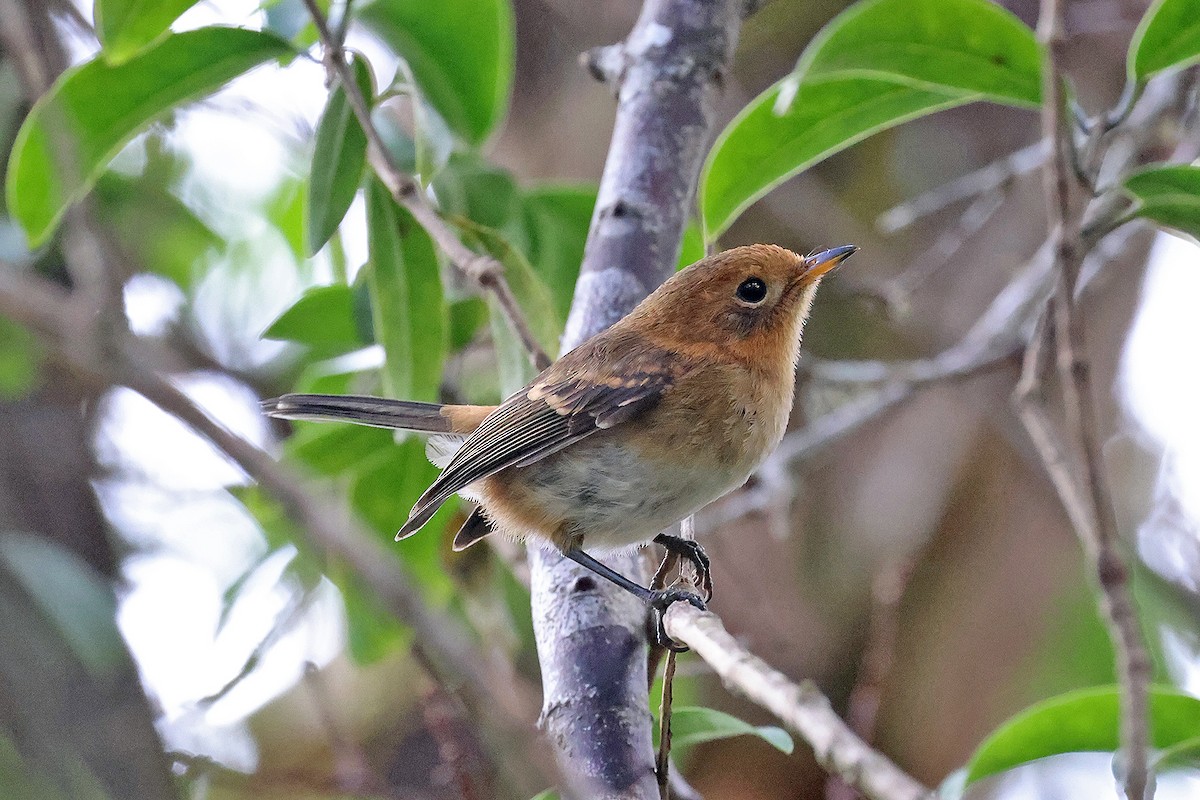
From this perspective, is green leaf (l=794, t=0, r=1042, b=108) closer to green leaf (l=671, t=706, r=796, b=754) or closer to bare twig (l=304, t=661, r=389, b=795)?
green leaf (l=671, t=706, r=796, b=754)

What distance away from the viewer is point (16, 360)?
12.4 ft

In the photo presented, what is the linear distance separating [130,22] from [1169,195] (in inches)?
90.0

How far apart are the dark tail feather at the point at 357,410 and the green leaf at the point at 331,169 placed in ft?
1.39

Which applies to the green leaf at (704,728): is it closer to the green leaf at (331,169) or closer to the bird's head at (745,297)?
the bird's head at (745,297)

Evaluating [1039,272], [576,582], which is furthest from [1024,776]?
[576,582]

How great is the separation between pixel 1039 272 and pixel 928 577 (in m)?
1.60

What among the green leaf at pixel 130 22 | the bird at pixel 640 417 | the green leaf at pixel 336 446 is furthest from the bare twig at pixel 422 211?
the green leaf at pixel 336 446

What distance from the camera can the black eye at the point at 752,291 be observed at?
2.99 m

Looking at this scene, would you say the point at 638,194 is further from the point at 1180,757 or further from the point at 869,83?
the point at 1180,757

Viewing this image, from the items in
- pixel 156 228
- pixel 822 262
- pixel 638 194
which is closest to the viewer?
pixel 638 194

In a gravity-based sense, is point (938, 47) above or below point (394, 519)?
above

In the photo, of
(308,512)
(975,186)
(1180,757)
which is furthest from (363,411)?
(975,186)

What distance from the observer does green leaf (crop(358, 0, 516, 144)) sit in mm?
2865

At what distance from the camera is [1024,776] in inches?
169
